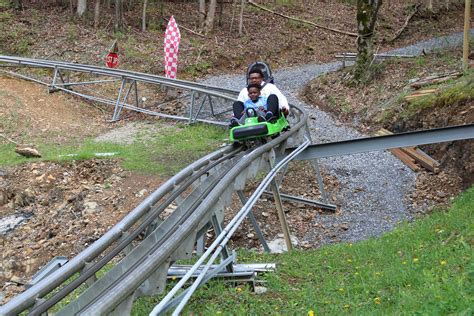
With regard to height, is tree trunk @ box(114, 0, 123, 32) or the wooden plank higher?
tree trunk @ box(114, 0, 123, 32)

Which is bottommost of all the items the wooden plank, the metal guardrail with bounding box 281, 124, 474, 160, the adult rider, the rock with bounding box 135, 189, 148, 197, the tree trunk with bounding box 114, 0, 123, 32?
the rock with bounding box 135, 189, 148, 197

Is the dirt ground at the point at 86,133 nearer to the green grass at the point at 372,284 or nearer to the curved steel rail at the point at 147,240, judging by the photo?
the curved steel rail at the point at 147,240

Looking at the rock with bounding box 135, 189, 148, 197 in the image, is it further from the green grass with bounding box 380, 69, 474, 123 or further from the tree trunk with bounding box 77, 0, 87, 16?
the tree trunk with bounding box 77, 0, 87, 16

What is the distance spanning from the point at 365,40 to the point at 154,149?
839 cm

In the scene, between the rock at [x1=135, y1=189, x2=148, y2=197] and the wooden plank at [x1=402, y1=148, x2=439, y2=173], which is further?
the wooden plank at [x1=402, y1=148, x2=439, y2=173]

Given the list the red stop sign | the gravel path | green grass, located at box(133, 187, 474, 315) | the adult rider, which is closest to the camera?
green grass, located at box(133, 187, 474, 315)

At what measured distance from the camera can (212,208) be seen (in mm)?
5352

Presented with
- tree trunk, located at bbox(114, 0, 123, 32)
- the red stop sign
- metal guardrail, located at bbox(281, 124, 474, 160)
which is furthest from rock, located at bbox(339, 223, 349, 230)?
tree trunk, located at bbox(114, 0, 123, 32)

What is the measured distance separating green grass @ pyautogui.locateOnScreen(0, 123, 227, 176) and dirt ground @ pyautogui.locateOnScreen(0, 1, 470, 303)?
14.1 inches

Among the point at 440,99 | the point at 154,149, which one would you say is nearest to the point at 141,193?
the point at 154,149

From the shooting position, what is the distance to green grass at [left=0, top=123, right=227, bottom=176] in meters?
11.7

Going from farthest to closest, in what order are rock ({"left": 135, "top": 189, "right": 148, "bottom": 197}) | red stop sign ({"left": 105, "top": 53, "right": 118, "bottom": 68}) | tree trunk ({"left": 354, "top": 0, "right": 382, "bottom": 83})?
red stop sign ({"left": 105, "top": 53, "right": 118, "bottom": 68}) < tree trunk ({"left": 354, "top": 0, "right": 382, "bottom": 83}) < rock ({"left": 135, "top": 189, "right": 148, "bottom": 197})

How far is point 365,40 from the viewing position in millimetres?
17469

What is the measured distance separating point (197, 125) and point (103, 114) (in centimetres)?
355
